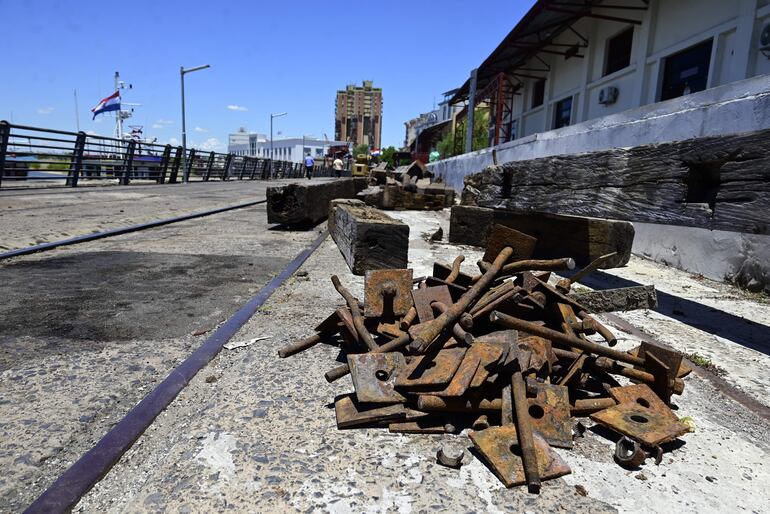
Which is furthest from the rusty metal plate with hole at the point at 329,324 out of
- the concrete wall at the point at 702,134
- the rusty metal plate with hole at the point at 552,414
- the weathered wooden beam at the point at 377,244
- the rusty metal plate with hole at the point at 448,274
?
the concrete wall at the point at 702,134

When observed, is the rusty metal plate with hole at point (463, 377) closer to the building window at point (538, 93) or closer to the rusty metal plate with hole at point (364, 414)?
the rusty metal plate with hole at point (364, 414)

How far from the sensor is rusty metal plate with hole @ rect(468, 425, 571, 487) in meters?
1.59

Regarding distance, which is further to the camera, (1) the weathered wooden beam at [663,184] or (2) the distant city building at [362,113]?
(2) the distant city building at [362,113]

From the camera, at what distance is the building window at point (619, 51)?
15.0 meters

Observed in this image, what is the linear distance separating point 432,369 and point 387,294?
0.71 m

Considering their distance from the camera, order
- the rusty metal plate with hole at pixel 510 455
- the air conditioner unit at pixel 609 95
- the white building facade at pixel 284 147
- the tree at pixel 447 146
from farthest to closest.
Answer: the white building facade at pixel 284 147
the tree at pixel 447 146
the air conditioner unit at pixel 609 95
the rusty metal plate with hole at pixel 510 455

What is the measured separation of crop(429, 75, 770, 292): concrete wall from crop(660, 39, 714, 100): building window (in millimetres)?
5946

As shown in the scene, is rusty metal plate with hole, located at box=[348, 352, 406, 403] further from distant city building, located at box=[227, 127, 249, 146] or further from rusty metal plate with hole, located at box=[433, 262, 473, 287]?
distant city building, located at box=[227, 127, 249, 146]

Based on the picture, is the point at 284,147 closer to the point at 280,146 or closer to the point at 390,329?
the point at 280,146

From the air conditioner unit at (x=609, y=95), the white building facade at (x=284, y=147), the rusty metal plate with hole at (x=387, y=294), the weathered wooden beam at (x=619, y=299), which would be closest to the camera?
the rusty metal plate with hole at (x=387, y=294)

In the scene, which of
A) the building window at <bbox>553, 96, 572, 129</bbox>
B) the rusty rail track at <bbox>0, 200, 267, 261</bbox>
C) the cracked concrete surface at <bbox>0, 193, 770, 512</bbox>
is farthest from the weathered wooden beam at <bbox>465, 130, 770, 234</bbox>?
the building window at <bbox>553, 96, 572, 129</bbox>

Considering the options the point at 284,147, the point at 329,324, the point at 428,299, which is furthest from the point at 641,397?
the point at 284,147

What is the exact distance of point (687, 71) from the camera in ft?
38.7

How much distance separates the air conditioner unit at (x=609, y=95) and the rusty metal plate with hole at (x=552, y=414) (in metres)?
15.3
